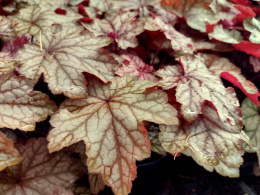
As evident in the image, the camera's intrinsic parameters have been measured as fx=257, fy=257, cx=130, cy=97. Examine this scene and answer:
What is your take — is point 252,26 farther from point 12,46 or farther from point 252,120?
point 12,46

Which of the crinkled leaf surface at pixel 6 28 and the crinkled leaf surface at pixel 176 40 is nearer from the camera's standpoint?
the crinkled leaf surface at pixel 6 28

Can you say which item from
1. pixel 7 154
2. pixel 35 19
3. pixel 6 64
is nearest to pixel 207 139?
pixel 7 154

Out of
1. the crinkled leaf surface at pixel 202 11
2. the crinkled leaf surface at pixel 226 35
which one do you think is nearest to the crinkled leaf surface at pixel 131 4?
the crinkled leaf surface at pixel 202 11

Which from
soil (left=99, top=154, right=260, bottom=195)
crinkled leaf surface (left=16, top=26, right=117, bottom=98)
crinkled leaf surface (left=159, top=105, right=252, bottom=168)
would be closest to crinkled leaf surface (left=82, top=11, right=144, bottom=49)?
crinkled leaf surface (left=16, top=26, right=117, bottom=98)

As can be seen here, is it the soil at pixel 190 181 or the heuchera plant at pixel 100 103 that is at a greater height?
the heuchera plant at pixel 100 103

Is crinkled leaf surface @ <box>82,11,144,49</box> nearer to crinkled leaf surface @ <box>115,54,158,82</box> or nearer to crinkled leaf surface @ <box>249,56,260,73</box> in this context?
crinkled leaf surface @ <box>115,54,158,82</box>

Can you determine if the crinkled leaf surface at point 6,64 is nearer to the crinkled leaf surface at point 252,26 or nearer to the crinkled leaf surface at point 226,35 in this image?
the crinkled leaf surface at point 226,35

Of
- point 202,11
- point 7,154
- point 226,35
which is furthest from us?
point 202,11

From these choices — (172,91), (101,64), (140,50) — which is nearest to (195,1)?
(140,50)
